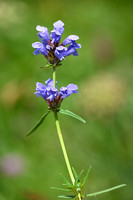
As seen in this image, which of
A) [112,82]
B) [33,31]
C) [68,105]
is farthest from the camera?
[33,31]

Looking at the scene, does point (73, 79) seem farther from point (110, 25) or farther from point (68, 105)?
point (110, 25)

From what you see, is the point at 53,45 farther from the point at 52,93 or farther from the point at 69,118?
the point at 69,118

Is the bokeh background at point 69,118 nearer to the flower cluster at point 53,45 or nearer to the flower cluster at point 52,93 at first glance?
the flower cluster at point 52,93

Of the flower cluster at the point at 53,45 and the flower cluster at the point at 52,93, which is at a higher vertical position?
the flower cluster at the point at 53,45

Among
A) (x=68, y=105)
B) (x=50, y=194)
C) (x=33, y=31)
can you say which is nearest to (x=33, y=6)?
(x=33, y=31)

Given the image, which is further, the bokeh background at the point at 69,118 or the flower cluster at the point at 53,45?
the bokeh background at the point at 69,118

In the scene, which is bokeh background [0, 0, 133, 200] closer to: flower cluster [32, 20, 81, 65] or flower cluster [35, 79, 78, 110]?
flower cluster [35, 79, 78, 110]

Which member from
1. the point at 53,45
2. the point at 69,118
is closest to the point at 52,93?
the point at 53,45

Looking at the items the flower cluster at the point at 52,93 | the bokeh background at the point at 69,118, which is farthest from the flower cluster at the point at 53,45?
the bokeh background at the point at 69,118
